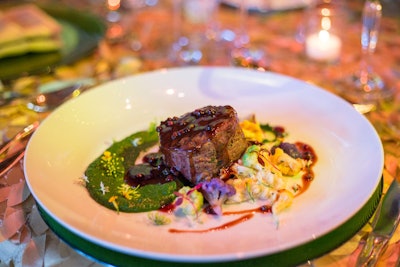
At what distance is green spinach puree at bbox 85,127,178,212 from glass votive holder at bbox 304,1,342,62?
1074 millimetres

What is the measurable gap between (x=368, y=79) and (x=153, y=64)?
1030 mm

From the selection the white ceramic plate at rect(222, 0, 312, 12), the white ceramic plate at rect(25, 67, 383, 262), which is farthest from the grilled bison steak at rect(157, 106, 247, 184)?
the white ceramic plate at rect(222, 0, 312, 12)

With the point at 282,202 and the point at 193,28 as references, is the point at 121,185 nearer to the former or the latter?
the point at 282,202

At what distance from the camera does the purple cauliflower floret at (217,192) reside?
1.36 meters

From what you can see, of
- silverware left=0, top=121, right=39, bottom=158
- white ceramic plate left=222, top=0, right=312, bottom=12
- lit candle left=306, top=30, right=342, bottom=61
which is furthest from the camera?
white ceramic plate left=222, top=0, right=312, bottom=12

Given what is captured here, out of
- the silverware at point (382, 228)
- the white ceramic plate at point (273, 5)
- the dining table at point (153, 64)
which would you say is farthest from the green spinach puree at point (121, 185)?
the white ceramic plate at point (273, 5)

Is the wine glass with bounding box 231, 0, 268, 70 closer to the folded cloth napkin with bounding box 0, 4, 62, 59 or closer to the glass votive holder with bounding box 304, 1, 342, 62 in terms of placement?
the glass votive holder with bounding box 304, 1, 342, 62

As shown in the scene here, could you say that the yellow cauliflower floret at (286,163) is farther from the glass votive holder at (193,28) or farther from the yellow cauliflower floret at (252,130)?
the glass votive holder at (193,28)

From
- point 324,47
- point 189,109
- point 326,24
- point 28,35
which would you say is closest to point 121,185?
point 189,109

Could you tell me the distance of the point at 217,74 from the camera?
2.03 m

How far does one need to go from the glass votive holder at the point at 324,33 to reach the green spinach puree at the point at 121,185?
1.07m

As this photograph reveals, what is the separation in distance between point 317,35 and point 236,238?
4.88ft

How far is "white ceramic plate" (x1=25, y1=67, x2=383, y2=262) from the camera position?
1.18m

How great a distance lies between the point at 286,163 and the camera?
5.00 ft
